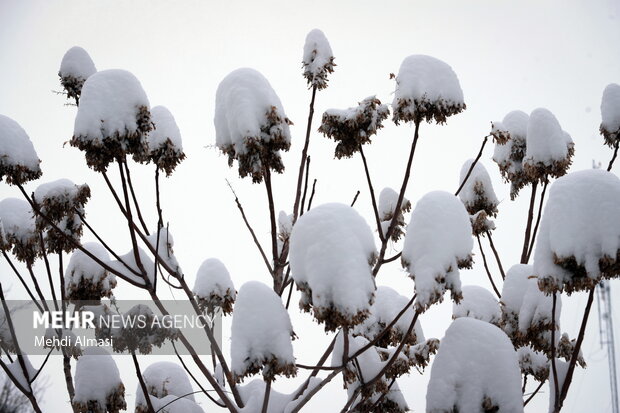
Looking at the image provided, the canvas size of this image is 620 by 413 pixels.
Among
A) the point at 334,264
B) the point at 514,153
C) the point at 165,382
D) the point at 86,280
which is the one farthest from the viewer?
the point at 514,153

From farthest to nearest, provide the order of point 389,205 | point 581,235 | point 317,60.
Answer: point 389,205 → point 317,60 → point 581,235

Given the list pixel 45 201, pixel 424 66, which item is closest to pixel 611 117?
pixel 424 66

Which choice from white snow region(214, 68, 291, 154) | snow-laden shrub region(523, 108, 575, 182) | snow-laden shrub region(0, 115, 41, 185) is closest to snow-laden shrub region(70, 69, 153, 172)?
white snow region(214, 68, 291, 154)

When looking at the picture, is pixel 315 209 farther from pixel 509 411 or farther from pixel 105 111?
pixel 509 411

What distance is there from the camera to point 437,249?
3.06 meters

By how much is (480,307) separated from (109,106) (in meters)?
3.95

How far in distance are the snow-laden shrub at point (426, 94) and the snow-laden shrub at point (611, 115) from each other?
6.32ft

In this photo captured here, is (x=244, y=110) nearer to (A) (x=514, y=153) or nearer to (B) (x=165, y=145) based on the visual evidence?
(B) (x=165, y=145)

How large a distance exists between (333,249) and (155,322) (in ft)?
7.66

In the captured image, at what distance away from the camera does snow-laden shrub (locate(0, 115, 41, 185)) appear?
4.08 meters

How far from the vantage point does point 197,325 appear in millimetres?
4270

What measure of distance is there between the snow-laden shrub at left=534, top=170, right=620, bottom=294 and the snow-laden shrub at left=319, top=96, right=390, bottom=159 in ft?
5.25

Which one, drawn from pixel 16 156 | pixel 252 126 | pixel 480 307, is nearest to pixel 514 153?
pixel 480 307

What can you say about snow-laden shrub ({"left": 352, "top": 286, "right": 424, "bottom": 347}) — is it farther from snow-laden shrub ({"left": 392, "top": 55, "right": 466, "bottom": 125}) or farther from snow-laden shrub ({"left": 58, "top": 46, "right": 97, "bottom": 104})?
snow-laden shrub ({"left": 58, "top": 46, "right": 97, "bottom": 104})
